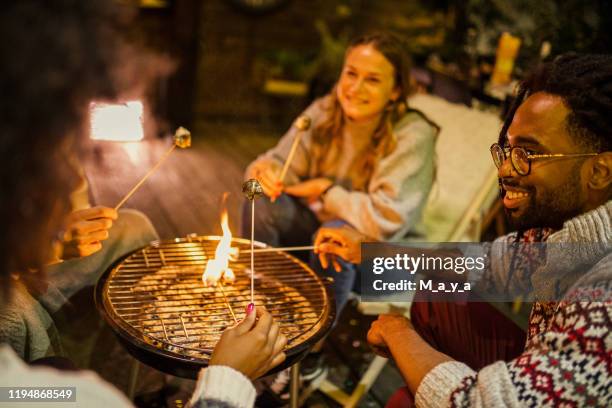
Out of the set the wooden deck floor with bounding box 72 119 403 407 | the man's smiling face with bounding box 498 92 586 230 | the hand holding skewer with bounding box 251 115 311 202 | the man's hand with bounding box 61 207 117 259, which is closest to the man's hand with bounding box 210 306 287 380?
the wooden deck floor with bounding box 72 119 403 407

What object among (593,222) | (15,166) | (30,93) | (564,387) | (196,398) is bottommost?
(196,398)

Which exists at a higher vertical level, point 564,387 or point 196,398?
point 564,387

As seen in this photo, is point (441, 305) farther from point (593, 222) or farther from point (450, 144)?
point (450, 144)

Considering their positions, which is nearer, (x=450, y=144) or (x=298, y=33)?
(x=450, y=144)

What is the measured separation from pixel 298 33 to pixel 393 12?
1378mm

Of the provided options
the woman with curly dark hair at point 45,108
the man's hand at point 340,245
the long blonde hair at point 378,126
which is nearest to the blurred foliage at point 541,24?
the long blonde hair at point 378,126

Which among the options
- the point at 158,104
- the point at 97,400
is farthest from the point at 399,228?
the point at 158,104

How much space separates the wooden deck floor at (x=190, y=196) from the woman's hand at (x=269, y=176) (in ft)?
2.38

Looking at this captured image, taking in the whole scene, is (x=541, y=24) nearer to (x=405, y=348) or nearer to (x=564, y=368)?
(x=405, y=348)

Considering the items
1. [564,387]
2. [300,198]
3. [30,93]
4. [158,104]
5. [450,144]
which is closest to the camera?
[30,93]

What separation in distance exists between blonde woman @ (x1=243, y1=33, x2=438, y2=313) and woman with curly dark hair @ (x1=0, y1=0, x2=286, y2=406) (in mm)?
1729

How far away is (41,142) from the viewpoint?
0.99 meters

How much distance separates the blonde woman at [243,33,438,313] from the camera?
114 inches

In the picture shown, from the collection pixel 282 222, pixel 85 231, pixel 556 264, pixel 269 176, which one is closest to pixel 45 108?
pixel 85 231
